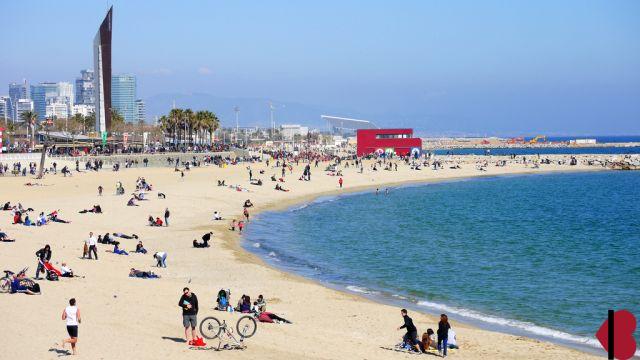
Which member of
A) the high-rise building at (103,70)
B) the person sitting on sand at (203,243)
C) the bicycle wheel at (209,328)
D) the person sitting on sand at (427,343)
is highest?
the high-rise building at (103,70)

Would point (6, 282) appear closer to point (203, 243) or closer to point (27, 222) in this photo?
point (203, 243)

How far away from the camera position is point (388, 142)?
10769 cm

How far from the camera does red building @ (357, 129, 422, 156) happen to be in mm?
107250

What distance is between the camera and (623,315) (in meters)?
7.91

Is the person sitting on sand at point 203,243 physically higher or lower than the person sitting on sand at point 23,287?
lower

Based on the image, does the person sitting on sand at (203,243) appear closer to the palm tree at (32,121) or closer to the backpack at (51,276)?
the backpack at (51,276)

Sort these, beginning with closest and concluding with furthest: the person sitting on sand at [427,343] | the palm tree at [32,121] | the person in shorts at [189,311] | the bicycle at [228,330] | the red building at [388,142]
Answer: the person in shorts at [189,311], the bicycle at [228,330], the person sitting on sand at [427,343], the palm tree at [32,121], the red building at [388,142]

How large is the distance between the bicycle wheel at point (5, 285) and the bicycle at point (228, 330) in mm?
6186

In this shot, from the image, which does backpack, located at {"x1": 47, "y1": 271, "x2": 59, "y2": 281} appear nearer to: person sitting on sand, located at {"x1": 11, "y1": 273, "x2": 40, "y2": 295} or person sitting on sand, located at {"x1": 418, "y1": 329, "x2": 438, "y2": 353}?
person sitting on sand, located at {"x1": 11, "y1": 273, "x2": 40, "y2": 295}

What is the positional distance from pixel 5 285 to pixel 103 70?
85050 millimetres

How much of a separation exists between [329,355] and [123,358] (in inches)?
152

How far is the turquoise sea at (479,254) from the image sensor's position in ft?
→ 70.6

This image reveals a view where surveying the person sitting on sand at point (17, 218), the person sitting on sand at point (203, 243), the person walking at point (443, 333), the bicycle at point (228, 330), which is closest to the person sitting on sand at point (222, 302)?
the bicycle at point (228, 330)

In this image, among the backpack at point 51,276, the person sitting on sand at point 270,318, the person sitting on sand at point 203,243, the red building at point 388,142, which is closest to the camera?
the person sitting on sand at point 270,318
